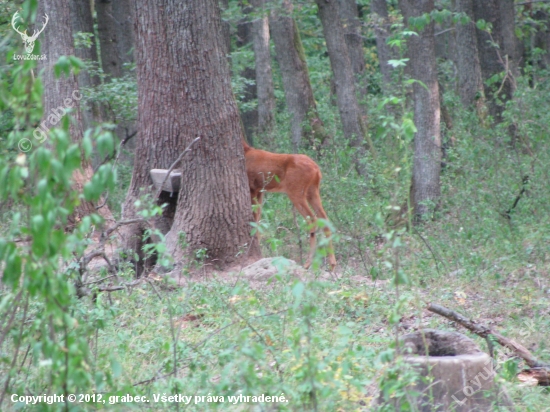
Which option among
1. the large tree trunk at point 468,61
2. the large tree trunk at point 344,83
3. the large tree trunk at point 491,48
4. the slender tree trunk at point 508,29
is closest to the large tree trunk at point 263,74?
the large tree trunk at point 344,83

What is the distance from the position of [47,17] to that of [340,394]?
8844 mm

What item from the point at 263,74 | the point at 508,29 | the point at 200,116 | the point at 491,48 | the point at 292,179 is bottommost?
the point at 292,179

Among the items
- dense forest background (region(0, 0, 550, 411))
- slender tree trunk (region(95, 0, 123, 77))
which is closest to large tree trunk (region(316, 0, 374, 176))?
dense forest background (region(0, 0, 550, 411))

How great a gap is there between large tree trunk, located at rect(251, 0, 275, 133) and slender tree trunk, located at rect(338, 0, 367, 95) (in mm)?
2491

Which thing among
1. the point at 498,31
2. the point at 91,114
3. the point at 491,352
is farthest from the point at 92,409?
the point at 498,31

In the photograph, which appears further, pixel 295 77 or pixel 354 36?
pixel 354 36

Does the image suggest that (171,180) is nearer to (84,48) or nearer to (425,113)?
(425,113)

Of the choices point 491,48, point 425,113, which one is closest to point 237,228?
point 425,113

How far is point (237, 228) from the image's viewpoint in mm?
7746

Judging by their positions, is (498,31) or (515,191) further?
(498,31)

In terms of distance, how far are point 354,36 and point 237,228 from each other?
1458cm

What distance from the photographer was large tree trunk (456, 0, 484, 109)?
15398mm

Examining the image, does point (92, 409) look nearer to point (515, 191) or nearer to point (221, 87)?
point (221, 87)

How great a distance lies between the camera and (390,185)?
1104 cm
